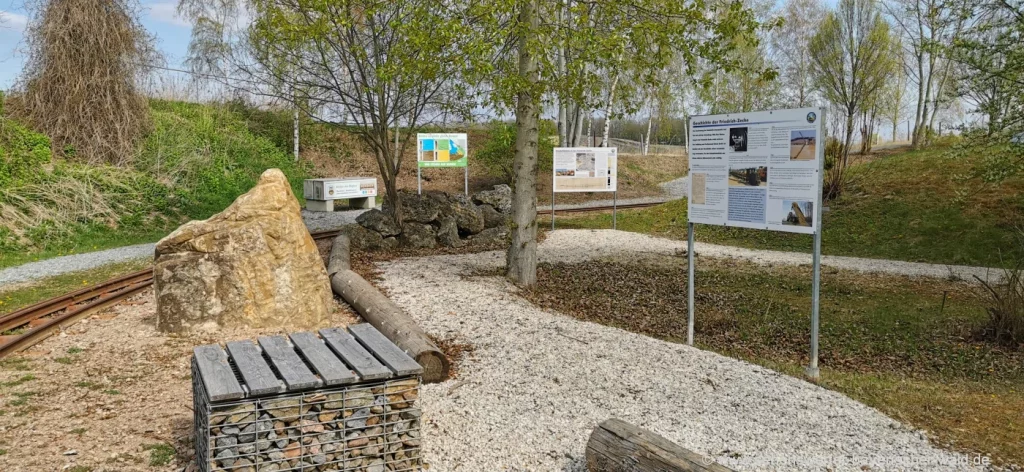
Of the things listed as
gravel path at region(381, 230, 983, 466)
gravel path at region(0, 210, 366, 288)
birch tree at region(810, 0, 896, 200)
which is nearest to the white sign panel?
gravel path at region(0, 210, 366, 288)

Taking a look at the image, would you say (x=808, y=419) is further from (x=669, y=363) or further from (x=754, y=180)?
(x=754, y=180)

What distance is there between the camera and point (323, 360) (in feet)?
14.4

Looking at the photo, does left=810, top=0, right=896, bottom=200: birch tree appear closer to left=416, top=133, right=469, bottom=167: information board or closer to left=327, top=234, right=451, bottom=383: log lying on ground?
Result: left=416, top=133, right=469, bottom=167: information board

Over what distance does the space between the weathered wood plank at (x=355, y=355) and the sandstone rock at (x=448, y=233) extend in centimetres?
1030

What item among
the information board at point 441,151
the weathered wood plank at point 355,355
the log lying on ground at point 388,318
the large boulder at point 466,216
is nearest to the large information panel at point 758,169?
the log lying on ground at point 388,318

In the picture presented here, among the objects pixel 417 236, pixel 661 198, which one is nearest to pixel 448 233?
pixel 417 236

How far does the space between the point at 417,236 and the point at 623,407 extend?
9976mm

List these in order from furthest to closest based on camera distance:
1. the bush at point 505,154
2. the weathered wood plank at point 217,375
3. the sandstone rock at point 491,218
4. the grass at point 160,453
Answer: the bush at point 505,154 → the sandstone rock at point 491,218 → the grass at point 160,453 → the weathered wood plank at point 217,375

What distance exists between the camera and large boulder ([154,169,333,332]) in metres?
7.58

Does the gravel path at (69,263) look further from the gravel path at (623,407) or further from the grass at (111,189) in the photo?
the gravel path at (623,407)

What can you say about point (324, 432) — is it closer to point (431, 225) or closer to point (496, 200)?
point (431, 225)

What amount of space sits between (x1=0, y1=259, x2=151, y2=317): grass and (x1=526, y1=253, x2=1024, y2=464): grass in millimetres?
6607

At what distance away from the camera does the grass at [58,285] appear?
9727 mm

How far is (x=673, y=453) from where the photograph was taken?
4055mm
